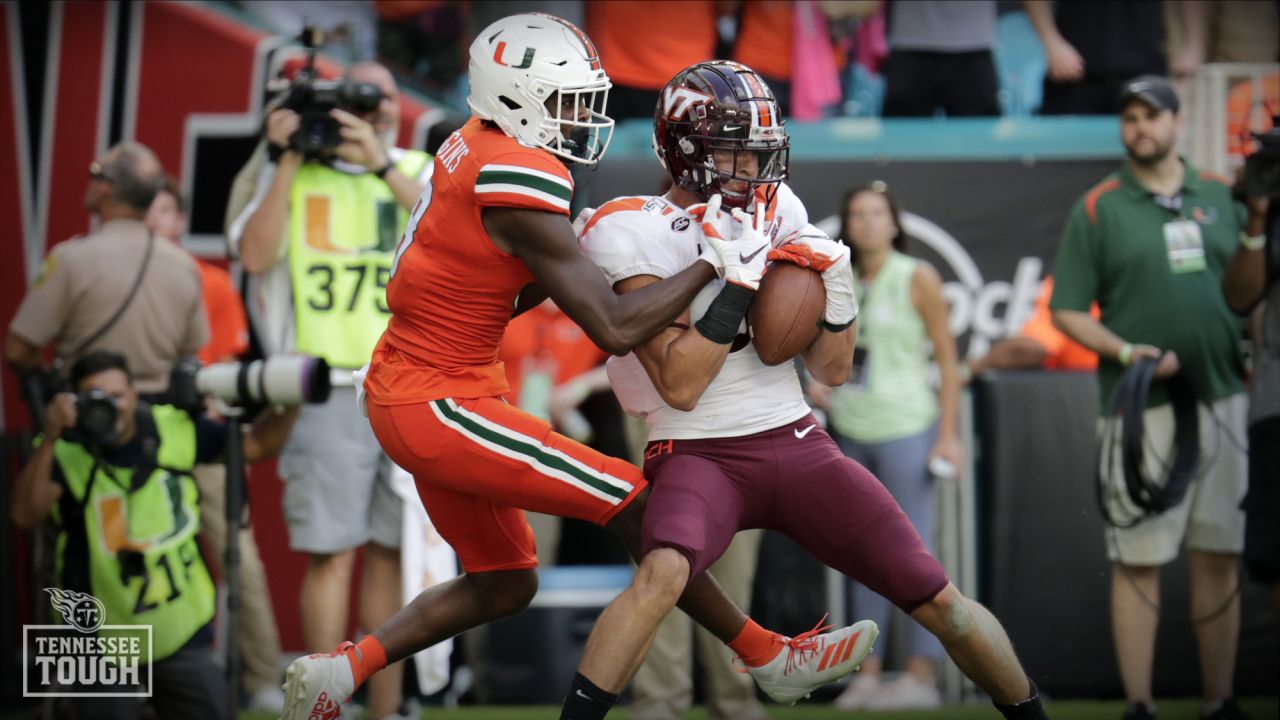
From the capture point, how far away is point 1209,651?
6.10 metres

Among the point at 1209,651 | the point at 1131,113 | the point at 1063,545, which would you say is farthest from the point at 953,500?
the point at 1131,113

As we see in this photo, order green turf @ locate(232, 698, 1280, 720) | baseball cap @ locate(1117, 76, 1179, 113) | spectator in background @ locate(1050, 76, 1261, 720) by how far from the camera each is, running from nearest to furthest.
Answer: spectator in background @ locate(1050, 76, 1261, 720)
baseball cap @ locate(1117, 76, 1179, 113)
green turf @ locate(232, 698, 1280, 720)

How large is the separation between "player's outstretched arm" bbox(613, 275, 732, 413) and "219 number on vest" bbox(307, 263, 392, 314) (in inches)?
69.1

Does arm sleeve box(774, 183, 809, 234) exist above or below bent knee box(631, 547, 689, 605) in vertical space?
above

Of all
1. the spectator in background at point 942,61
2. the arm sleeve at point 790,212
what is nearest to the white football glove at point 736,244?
the arm sleeve at point 790,212

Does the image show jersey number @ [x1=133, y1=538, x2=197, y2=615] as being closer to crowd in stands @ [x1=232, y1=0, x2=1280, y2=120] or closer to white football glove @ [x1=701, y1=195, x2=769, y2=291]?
white football glove @ [x1=701, y1=195, x2=769, y2=291]

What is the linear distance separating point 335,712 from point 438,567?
1.23 m

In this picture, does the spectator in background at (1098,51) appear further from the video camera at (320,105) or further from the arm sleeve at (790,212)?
the arm sleeve at (790,212)

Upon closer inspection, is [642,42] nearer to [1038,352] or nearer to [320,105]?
[1038,352]

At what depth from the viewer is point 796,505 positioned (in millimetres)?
4297

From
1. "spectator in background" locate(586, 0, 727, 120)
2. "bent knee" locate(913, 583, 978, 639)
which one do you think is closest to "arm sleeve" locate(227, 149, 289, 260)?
"spectator in background" locate(586, 0, 727, 120)

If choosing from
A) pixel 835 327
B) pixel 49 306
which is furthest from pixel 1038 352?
pixel 49 306

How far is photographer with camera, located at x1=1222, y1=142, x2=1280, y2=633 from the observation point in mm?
5638

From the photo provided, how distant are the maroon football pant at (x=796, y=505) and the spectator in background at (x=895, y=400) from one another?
237 centimetres
